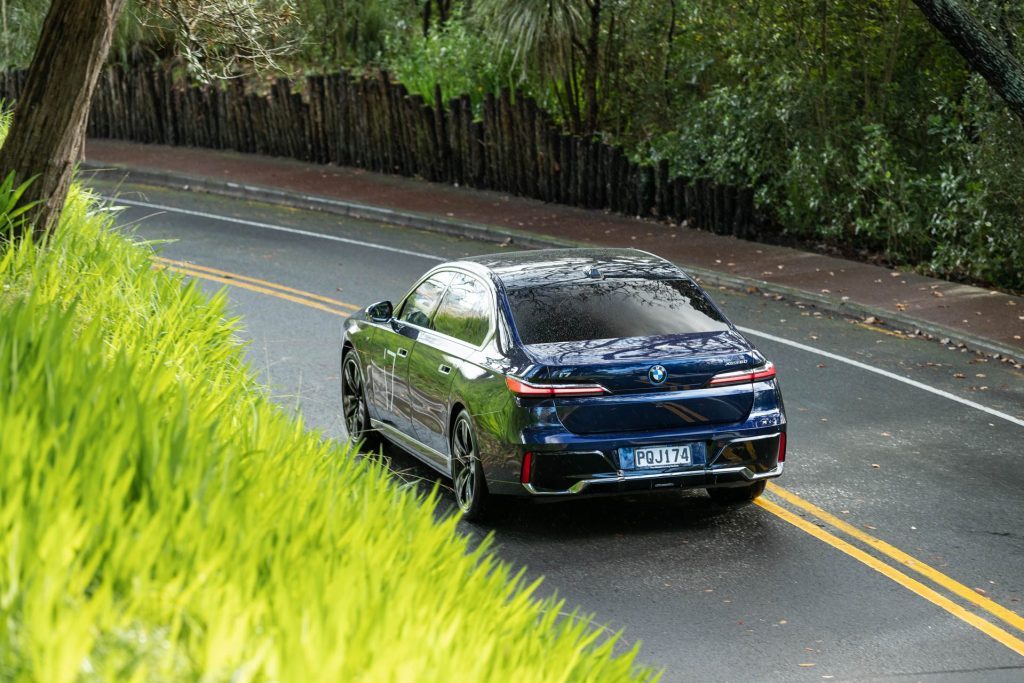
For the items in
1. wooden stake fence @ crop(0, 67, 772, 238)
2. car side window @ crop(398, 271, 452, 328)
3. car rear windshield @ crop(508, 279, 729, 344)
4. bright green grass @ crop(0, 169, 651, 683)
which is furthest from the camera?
wooden stake fence @ crop(0, 67, 772, 238)

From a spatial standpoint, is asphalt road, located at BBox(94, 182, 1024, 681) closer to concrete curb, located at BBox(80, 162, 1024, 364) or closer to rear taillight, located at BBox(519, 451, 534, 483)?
rear taillight, located at BBox(519, 451, 534, 483)

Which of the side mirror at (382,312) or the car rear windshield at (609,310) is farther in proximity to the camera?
the side mirror at (382,312)

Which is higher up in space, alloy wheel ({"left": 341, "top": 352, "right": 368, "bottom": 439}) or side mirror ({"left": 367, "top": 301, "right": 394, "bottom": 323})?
side mirror ({"left": 367, "top": 301, "right": 394, "bottom": 323})

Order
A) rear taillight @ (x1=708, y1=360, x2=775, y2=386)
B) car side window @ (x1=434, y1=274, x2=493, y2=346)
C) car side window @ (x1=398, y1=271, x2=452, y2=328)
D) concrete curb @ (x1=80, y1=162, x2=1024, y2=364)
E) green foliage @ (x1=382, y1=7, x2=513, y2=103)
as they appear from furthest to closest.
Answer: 1. green foliage @ (x1=382, y1=7, x2=513, y2=103)
2. concrete curb @ (x1=80, y1=162, x2=1024, y2=364)
3. car side window @ (x1=398, y1=271, x2=452, y2=328)
4. car side window @ (x1=434, y1=274, x2=493, y2=346)
5. rear taillight @ (x1=708, y1=360, x2=775, y2=386)

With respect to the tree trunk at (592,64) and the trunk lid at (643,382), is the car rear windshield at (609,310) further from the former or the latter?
the tree trunk at (592,64)

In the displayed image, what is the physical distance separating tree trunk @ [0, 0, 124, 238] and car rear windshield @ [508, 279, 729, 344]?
2966 mm

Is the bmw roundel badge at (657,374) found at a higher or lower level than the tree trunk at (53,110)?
lower

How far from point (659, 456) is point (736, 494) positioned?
1202 mm

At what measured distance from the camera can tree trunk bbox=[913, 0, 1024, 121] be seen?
16.2 m

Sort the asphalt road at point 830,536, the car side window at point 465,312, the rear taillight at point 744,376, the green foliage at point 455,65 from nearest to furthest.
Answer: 1. the asphalt road at point 830,536
2. the rear taillight at point 744,376
3. the car side window at point 465,312
4. the green foliage at point 455,65

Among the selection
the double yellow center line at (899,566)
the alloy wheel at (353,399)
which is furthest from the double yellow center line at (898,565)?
the alloy wheel at (353,399)

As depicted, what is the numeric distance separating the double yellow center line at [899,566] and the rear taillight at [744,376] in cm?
104

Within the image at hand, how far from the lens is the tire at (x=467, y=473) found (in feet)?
29.7

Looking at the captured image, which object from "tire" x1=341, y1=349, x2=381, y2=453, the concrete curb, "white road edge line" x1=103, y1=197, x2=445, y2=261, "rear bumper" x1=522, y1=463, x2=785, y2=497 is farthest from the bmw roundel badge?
"white road edge line" x1=103, y1=197, x2=445, y2=261
